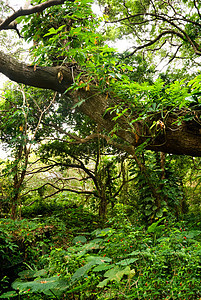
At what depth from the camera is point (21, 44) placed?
5121 mm

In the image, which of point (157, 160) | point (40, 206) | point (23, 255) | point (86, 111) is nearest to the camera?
point (23, 255)

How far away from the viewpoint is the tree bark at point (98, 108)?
2441 mm

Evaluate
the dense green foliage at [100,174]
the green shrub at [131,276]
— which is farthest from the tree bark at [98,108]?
the green shrub at [131,276]

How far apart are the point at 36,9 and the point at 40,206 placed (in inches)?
159

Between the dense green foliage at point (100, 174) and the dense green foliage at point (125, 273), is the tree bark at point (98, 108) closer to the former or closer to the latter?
the dense green foliage at point (100, 174)

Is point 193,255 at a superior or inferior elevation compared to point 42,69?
inferior

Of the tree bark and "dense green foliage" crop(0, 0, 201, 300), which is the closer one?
"dense green foliage" crop(0, 0, 201, 300)

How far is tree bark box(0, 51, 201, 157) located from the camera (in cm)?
244

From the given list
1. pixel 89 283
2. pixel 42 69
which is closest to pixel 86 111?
pixel 42 69

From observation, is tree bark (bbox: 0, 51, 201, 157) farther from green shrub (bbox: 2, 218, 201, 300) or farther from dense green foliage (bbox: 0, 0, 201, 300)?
green shrub (bbox: 2, 218, 201, 300)

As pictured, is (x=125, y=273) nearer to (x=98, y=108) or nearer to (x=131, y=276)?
(x=131, y=276)

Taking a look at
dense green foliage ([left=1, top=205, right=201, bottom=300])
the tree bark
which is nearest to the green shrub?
dense green foliage ([left=1, top=205, right=201, bottom=300])

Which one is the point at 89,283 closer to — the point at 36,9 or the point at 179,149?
the point at 179,149

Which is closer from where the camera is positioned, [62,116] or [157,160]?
[157,160]
